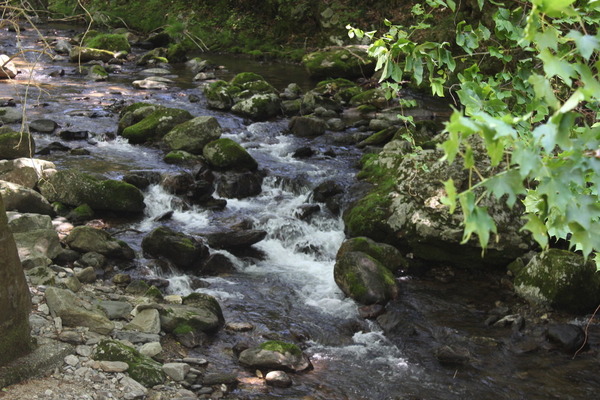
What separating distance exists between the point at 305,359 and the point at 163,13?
27846 mm

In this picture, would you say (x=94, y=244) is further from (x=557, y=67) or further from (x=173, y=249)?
(x=557, y=67)

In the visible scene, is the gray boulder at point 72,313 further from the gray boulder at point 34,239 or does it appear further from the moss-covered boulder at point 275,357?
the moss-covered boulder at point 275,357

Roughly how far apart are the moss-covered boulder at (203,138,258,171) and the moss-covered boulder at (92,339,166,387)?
6.85 metres

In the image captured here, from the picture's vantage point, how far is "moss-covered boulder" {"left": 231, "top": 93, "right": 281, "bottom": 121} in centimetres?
1622

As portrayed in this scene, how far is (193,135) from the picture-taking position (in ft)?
44.1

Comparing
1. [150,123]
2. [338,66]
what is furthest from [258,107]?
[338,66]

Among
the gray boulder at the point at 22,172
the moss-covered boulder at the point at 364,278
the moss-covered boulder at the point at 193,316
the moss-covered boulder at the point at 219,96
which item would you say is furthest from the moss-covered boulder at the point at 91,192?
the moss-covered boulder at the point at 219,96

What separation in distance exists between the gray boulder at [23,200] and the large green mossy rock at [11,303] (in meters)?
4.82

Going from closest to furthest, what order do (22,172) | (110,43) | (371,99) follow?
(22,172) < (371,99) < (110,43)

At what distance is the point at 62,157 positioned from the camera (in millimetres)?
12414

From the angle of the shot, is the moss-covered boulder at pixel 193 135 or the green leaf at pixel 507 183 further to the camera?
the moss-covered boulder at pixel 193 135

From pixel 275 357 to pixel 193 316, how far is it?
3.75 ft

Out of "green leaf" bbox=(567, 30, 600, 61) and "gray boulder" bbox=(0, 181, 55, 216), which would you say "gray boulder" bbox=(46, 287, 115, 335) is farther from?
→ "green leaf" bbox=(567, 30, 600, 61)

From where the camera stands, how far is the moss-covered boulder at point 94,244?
28.3ft
